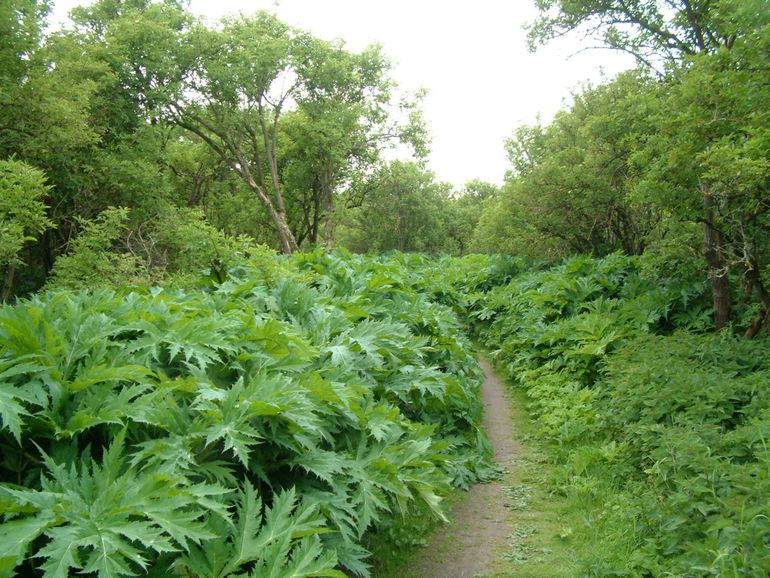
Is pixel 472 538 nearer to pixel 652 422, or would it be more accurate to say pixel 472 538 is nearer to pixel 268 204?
pixel 652 422

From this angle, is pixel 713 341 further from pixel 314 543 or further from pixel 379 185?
pixel 379 185

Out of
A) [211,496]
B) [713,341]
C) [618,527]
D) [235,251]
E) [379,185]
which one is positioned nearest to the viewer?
[211,496]

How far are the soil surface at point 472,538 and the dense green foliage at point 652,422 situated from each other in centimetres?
71

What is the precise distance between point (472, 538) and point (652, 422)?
89.2 inches

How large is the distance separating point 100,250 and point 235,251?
81.0 inches

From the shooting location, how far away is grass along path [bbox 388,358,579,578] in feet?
15.2

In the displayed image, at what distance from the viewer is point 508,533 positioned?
5258mm

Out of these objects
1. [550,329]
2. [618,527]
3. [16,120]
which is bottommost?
[618,527]

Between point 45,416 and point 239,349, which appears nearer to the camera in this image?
point 45,416

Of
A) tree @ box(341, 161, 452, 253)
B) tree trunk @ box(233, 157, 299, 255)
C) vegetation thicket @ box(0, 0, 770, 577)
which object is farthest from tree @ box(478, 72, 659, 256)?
tree @ box(341, 161, 452, 253)

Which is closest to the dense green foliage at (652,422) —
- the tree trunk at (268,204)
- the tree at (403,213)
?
the tree trunk at (268,204)

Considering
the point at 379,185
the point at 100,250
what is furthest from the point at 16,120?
the point at 379,185

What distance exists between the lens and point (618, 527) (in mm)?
4754

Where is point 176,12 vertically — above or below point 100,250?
above
